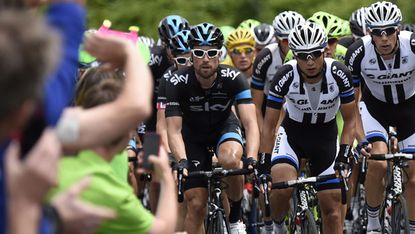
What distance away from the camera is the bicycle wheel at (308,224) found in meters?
10.4

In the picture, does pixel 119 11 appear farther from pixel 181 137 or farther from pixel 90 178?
pixel 90 178

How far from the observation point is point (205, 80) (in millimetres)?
11234

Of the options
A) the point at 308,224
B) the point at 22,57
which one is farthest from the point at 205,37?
the point at 22,57

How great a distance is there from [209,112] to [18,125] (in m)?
8.07

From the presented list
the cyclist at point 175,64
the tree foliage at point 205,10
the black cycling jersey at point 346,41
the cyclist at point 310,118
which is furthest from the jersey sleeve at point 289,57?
the tree foliage at point 205,10

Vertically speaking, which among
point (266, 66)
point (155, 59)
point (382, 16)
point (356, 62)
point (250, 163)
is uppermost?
point (155, 59)

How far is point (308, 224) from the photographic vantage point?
10.6 metres

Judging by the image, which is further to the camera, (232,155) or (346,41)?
(346,41)

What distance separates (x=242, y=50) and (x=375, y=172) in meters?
5.00

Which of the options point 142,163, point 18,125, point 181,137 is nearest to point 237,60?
point 181,137

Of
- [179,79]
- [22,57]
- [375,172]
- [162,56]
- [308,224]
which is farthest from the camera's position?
[162,56]

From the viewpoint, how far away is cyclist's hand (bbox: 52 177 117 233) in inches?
149

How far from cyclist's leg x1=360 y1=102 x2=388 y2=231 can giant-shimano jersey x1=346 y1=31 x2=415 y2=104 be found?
30cm

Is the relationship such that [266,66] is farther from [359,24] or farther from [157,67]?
[359,24]
